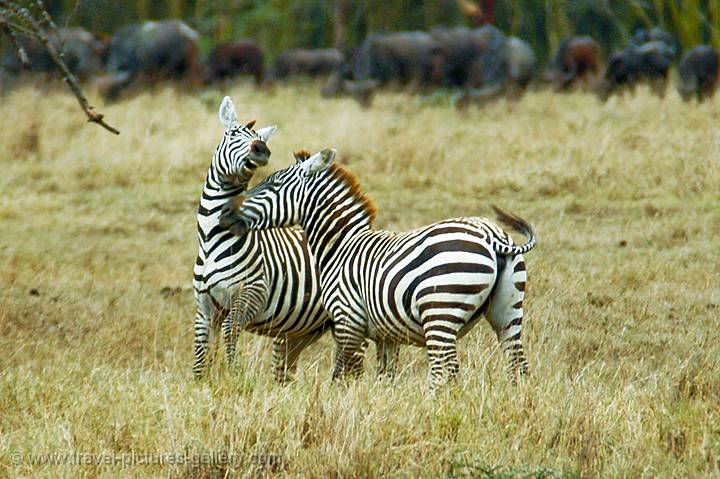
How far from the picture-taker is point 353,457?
4.97m

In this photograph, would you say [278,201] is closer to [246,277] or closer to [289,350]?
[246,277]

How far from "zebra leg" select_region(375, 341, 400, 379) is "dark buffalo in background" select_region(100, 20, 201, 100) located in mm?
18652

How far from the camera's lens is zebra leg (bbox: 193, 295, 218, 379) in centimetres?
662

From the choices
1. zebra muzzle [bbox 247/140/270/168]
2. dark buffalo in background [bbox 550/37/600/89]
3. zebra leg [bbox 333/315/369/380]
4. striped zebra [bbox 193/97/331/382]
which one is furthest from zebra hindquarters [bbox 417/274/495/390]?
dark buffalo in background [bbox 550/37/600/89]

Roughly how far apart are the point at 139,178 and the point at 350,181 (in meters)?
7.22

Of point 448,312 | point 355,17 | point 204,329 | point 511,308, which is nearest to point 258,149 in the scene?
point 204,329

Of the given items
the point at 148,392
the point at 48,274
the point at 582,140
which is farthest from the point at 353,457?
the point at 582,140

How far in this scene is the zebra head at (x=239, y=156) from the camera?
21.8 ft

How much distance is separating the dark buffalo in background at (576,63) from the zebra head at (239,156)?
20.5m

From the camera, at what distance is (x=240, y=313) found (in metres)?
6.55

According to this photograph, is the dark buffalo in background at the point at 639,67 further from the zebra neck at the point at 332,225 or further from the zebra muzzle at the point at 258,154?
the zebra muzzle at the point at 258,154

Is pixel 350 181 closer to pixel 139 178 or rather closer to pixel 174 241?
pixel 174 241

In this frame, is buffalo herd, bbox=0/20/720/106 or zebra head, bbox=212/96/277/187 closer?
zebra head, bbox=212/96/277/187

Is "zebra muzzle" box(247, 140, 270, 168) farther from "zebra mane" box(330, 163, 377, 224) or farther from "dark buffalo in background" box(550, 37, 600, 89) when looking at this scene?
"dark buffalo in background" box(550, 37, 600, 89)
